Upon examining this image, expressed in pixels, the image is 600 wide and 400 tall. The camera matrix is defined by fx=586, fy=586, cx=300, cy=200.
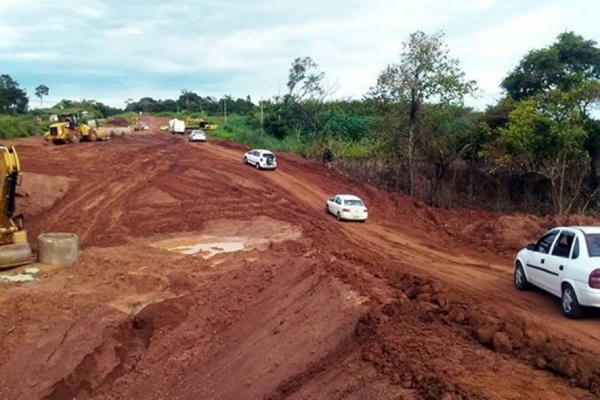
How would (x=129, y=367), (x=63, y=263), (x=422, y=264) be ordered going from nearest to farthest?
1. (x=129, y=367)
2. (x=63, y=263)
3. (x=422, y=264)

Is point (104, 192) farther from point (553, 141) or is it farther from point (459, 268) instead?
point (553, 141)

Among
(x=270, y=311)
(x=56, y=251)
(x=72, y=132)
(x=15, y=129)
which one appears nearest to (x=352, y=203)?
(x=56, y=251)

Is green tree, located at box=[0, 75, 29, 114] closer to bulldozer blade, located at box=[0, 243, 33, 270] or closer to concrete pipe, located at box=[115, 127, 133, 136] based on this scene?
concrete pipe, located at box=[115, 127, 133, 136]

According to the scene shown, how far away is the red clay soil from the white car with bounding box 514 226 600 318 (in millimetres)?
457

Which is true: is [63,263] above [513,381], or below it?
below

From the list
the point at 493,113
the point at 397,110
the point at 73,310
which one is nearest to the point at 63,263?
the point at 73,310

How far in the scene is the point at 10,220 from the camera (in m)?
17.6

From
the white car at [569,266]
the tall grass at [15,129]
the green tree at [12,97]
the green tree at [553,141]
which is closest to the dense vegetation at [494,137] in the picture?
the green tree at [553,141]

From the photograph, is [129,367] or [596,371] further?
[129,367]

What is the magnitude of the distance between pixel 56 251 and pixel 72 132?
3139 centimetres

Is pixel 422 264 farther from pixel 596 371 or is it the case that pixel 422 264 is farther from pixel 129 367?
pixel 596 371

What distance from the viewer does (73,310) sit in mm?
15188

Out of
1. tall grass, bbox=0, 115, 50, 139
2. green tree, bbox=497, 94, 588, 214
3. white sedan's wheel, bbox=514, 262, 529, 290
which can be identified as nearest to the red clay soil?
white sedan's wheel, bbox=514, 262, 529, 290

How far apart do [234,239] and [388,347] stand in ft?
56.5
